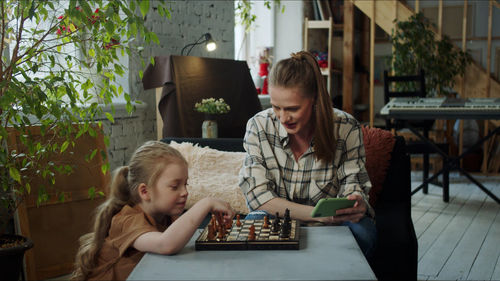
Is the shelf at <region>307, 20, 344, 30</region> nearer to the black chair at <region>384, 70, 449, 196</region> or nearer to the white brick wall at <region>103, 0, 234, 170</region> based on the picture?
the black chair at <region>384, 70, 449, 196</region>

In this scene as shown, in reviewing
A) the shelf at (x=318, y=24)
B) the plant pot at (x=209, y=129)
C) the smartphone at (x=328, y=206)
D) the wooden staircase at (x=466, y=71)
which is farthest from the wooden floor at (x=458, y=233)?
the shelf at (x=318, y=24)

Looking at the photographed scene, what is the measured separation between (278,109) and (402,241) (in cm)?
70

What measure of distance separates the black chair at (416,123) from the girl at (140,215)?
3.52m

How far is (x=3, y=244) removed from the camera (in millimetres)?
2475

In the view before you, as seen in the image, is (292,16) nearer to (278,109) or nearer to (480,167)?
(480,167)

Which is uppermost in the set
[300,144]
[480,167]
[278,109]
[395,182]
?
[278,109]

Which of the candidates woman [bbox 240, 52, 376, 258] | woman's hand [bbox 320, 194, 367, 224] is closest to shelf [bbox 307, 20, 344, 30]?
woman [bbox 240, 52, 376, 258]

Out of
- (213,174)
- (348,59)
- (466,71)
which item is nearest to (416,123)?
(466,71)

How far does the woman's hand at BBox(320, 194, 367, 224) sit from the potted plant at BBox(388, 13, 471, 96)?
4426 mm

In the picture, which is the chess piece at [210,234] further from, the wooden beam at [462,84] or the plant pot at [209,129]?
the wooden beam at [462,84]

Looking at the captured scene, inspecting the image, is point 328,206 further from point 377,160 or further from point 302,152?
point 377,160

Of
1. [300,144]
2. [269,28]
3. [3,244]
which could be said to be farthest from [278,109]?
[269,28]

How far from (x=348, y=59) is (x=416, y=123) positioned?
177 centimetres

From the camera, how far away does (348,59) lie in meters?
7.09
